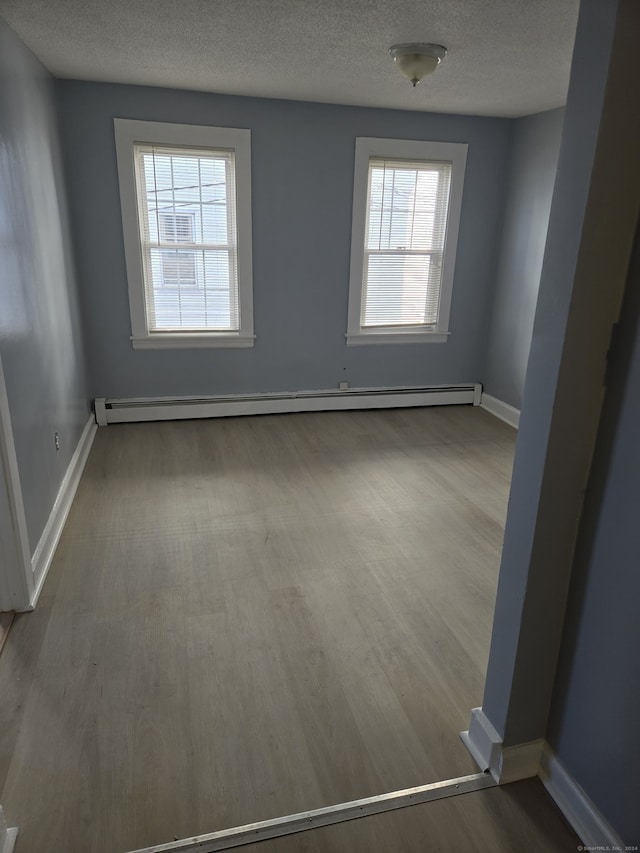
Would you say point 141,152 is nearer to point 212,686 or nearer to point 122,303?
point 122,303

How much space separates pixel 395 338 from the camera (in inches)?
197

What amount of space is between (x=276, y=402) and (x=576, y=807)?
12.2ft

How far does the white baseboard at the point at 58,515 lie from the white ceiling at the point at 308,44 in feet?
7.55

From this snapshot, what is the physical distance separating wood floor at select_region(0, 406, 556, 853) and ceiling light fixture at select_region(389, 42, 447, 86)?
2.35 m

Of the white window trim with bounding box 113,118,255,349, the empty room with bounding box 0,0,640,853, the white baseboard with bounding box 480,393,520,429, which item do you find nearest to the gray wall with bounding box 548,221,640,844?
the empty room with bounding box 0,0,640,853

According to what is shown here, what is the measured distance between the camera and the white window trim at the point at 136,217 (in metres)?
4.00

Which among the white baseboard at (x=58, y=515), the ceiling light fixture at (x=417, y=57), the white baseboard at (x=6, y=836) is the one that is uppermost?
the ceiling light fixture at (x=417, y=57)

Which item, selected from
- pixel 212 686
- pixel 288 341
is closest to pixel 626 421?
pixel 212 686

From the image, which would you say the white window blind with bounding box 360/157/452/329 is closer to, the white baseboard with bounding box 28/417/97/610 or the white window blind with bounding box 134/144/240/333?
the white window blind with bounding box 134/144/240/333

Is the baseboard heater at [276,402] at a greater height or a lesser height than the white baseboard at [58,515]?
greater

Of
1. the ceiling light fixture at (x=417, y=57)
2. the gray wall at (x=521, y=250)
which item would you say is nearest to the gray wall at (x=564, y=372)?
the ceiling light fixture at (x=417, y=57)

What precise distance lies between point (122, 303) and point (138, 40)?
1.85 metres

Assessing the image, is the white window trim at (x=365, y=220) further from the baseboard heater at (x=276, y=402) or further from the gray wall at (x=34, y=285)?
the gray wall at (x=34, y=285)

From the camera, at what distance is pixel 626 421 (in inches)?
51.4
